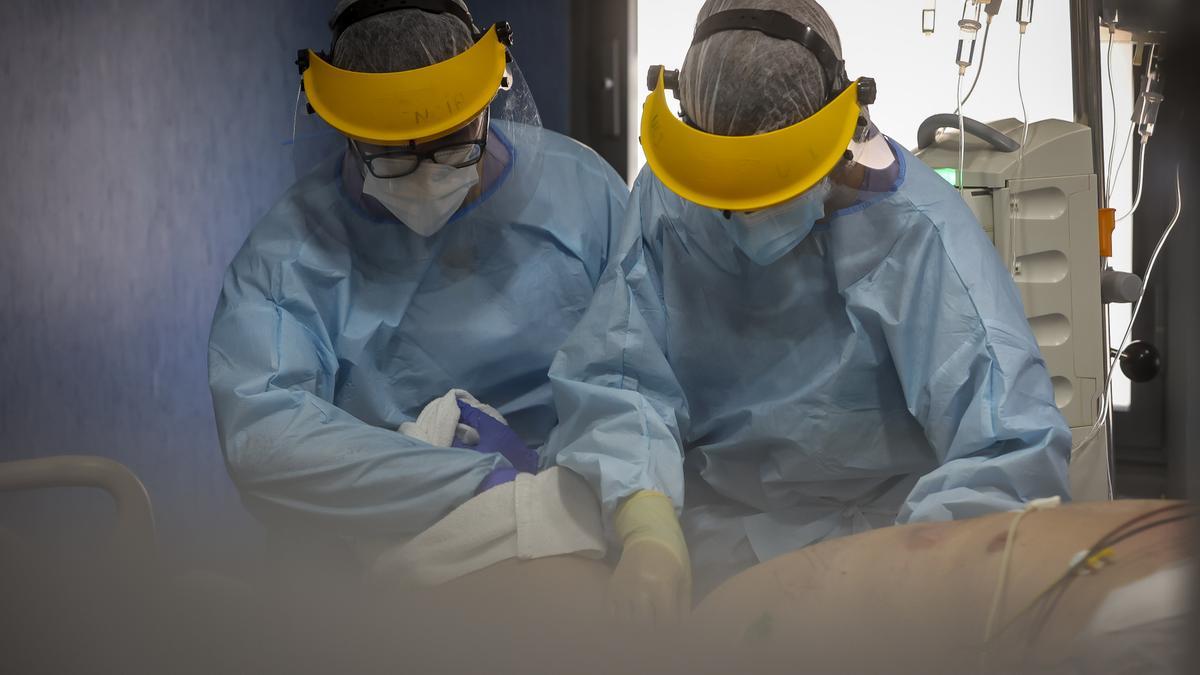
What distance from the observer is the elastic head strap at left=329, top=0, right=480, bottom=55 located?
1353mm

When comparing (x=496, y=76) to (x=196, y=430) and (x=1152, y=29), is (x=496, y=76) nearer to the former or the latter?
(x=196, y=430)

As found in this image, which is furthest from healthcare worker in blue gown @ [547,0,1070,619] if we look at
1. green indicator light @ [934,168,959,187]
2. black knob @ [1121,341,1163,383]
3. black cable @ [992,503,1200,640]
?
black knob @ [1121,341,1163,383]

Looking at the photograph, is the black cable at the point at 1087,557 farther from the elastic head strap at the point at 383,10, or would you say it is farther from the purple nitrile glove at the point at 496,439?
the elastic head strap at the point at 383,10

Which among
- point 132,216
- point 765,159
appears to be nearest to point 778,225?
point 765,159

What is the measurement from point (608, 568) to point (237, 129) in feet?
3.72

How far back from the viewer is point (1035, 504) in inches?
33.8

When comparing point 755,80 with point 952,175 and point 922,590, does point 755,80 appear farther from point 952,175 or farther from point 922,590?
point 952,175

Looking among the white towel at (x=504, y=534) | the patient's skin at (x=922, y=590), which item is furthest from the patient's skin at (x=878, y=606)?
the white towel at (x=504, y=534)

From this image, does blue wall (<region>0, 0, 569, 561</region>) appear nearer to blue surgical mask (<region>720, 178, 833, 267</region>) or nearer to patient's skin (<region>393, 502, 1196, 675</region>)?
patient's skin (<region>393, 502, 1196, 675</region>)

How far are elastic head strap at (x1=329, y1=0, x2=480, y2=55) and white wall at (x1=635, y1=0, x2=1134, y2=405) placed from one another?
2.95 ft

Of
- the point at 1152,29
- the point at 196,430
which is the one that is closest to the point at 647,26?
the point at 1152,29

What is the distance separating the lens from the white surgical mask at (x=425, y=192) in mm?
1400

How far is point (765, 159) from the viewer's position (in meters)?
1.15

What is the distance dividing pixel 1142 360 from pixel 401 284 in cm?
200
